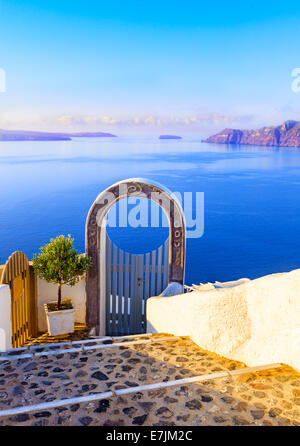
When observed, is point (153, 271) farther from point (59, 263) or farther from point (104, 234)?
point (59, 263)

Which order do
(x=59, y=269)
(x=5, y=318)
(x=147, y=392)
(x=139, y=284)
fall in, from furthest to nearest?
(x=139, y=284) → (x=59, y=269) → (x=5, y=318) → (x=147, y=392)

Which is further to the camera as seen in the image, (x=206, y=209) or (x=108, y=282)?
(x=206, y=209)

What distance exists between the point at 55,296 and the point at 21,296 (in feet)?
2.94

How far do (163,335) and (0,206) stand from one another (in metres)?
57.5

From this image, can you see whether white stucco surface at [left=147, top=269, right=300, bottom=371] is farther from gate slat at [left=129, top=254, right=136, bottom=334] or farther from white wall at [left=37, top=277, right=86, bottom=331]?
white wall at [left=37, top=277, right=86, bottom=331]

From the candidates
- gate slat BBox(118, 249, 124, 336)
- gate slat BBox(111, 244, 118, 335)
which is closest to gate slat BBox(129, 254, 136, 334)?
gate slat BBox(118, 249, 124, 336)

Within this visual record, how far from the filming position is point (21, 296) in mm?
6379

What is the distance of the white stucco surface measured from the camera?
3.90 m

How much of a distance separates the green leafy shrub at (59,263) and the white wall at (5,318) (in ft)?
2.92

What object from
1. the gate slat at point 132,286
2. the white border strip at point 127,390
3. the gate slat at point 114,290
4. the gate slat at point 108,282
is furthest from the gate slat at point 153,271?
the white border strip at point 127,390

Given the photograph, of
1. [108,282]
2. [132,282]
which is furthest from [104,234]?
[132,282]

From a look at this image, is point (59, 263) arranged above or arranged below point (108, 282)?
above

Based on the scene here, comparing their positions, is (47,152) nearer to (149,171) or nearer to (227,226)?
(149,171)

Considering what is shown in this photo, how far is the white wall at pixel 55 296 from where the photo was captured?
712 centimetres
